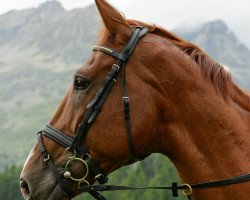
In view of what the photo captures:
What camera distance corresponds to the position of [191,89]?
5.12m

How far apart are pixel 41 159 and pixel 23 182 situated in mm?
317

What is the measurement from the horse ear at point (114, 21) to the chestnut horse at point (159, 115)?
0.4 inches

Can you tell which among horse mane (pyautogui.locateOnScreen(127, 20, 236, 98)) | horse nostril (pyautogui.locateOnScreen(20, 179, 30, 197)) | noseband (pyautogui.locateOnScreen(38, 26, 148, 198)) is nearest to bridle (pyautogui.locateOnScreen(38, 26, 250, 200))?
noseband (pyautogui.locateOnScreen(38, 26, 148, 198))

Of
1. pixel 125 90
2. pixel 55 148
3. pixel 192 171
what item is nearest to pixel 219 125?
pixel 192 171

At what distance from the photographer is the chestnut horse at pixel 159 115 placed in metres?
5.00

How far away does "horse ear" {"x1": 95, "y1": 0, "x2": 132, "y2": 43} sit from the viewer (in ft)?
16.8

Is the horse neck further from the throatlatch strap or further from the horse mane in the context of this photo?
the throatlatch strap

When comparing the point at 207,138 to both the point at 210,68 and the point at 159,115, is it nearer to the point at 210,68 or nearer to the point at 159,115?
the point at 159,115

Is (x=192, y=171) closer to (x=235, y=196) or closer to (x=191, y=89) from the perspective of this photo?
(x=235, y=196)

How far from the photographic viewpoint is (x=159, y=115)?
509cm

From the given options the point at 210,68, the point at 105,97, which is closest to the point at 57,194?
the point at 105,97

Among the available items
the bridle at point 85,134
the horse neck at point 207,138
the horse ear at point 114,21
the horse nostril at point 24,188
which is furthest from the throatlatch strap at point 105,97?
the horse nostril at point 24,188

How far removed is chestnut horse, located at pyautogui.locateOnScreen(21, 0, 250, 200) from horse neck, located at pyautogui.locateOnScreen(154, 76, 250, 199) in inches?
0.4

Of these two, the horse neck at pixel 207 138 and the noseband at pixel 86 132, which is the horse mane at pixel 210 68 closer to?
the horse neck at pixel 207 138
